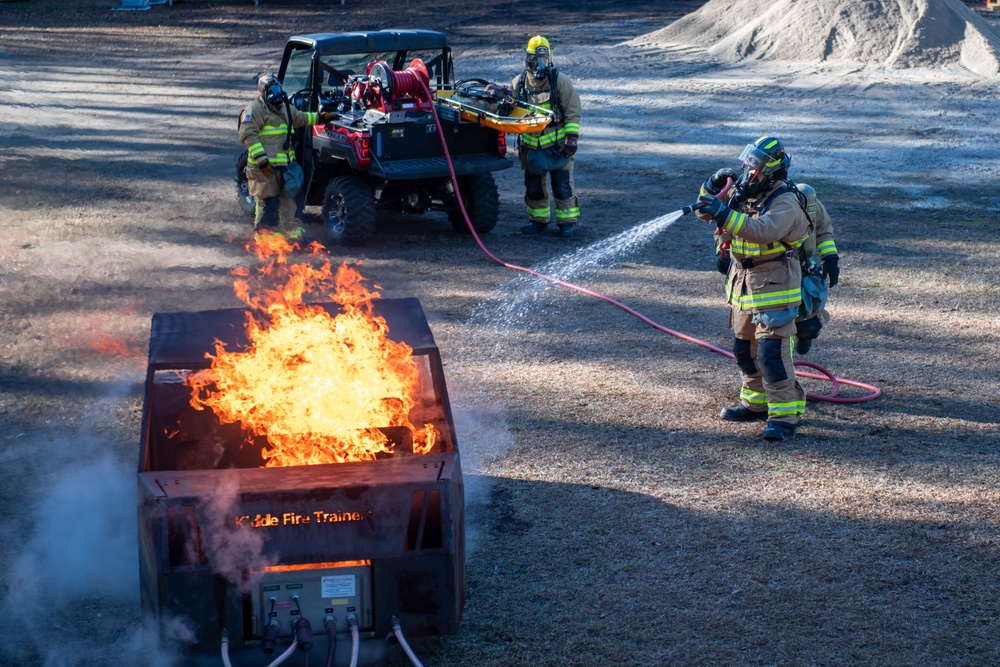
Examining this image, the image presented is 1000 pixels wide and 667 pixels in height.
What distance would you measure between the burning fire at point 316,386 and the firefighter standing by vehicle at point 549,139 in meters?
5.95

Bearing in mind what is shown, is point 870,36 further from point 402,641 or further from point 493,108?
point 402,641

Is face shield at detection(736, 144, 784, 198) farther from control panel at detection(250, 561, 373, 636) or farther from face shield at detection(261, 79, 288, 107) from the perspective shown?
face shield at detection(261, 79, 288, 107)

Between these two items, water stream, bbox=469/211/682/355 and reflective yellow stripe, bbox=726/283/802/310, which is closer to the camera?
reflective yellow stripe, bbox=726/283/802/310

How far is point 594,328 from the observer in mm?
8430

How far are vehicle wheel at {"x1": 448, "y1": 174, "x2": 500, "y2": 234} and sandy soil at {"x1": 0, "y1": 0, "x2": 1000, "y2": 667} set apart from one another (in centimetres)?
37

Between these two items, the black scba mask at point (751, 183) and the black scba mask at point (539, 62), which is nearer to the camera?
the black scba mask at point (751, 183)

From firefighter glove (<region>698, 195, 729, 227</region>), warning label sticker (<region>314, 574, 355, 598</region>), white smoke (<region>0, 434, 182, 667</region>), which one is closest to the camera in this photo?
warning label sticker (<region>314, 574, 355, 598</region>)

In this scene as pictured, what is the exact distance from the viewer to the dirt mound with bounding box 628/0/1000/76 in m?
20.2

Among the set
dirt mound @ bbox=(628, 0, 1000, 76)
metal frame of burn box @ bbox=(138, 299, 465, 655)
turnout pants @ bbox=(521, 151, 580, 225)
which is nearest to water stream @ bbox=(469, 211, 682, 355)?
turnout pants @ bbox=(521, 151, 580, 225)

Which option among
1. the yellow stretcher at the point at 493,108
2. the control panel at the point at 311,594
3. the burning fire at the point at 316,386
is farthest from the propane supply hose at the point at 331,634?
the yellow stretcher at the point at 493,108

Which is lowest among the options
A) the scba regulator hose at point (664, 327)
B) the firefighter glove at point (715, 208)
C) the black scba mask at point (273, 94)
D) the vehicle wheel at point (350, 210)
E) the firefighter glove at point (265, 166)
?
the scba regulator hose at point (664, 327)

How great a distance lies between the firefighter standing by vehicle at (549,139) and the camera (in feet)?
34.2

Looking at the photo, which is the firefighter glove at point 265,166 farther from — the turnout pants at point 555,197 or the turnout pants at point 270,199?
the turnout pants at point 555,197

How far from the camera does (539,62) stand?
10414 millimetres
